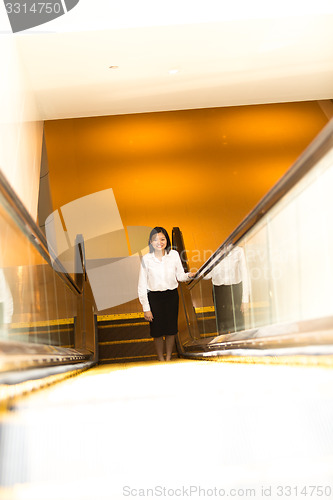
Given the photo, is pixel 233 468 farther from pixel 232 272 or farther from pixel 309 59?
pixel 309 59

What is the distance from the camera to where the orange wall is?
1241 centimetres

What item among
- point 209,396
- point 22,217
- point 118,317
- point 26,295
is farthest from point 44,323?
point 118,317

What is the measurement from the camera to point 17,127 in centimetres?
821

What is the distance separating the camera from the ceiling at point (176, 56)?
7.98 m

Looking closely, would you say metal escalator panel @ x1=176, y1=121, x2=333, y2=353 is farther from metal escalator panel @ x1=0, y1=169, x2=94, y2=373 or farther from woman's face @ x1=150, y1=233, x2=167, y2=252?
woman's face @ x1=150, y1=233, x2=167, y2=252

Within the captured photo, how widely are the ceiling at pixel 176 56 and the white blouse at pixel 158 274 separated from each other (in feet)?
10.6

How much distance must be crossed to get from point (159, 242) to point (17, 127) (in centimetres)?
271

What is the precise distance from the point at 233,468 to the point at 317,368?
45.6 inches

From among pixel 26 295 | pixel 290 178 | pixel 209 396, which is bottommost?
pixel 209 396

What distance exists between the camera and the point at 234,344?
16.4 feet

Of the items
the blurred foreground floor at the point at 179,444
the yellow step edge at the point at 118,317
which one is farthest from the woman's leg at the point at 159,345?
the blurred foreground floor at the point at 179,444

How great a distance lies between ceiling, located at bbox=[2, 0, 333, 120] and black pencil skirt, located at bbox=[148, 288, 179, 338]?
12.0 feet

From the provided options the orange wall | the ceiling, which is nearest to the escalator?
the ceiling

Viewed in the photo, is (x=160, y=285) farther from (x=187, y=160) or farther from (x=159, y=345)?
(x=187, y=160)
